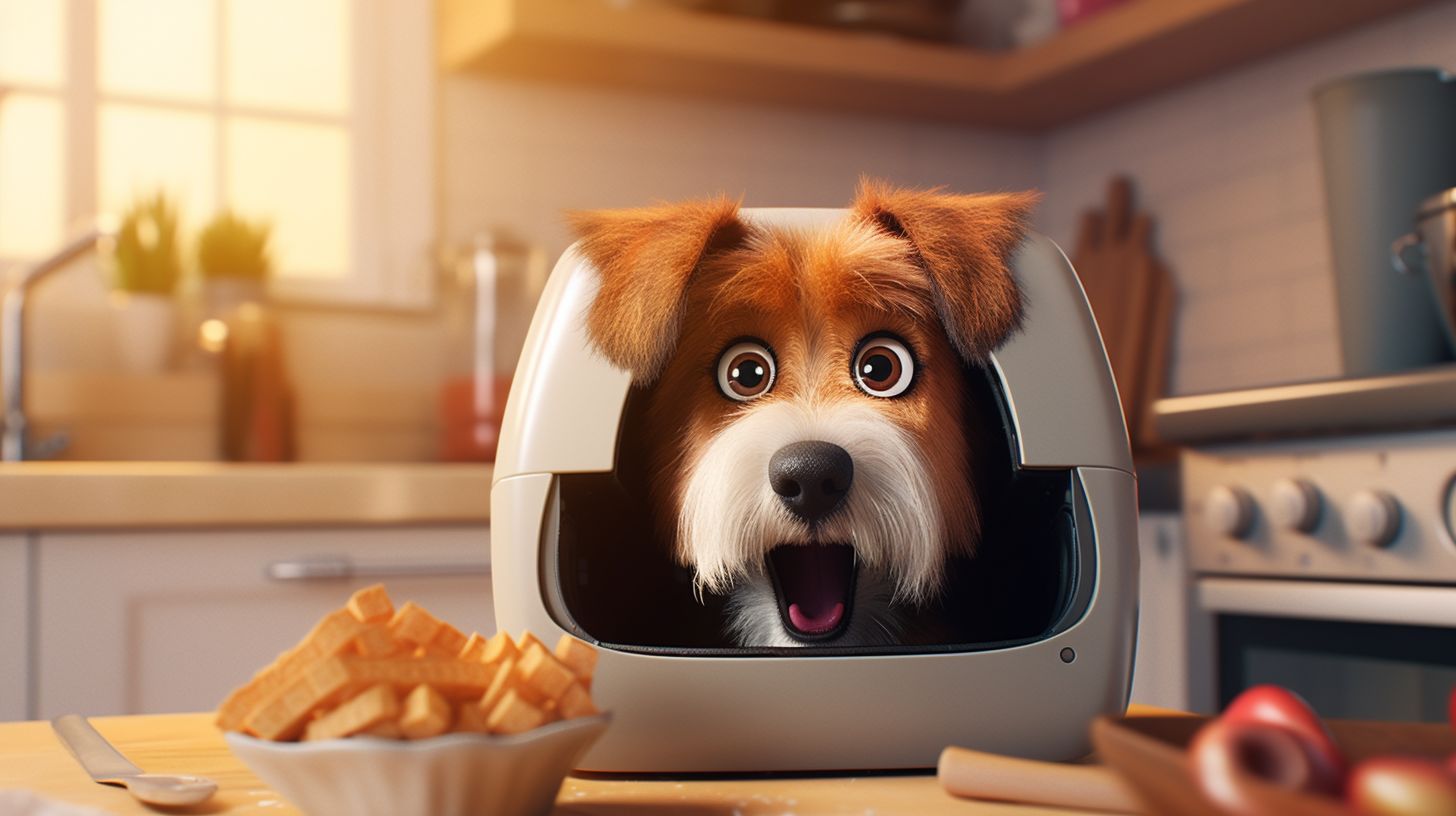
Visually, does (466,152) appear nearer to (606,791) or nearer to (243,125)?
(243,125)

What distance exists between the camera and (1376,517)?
1.13 m

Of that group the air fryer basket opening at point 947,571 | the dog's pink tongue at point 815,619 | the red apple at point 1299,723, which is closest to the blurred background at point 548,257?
the air fryer basket opening at point 947,571

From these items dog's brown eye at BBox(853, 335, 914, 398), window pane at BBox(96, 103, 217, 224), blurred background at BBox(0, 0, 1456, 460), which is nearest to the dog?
dog's brown eye at BBox(853, 335, 914, 398)

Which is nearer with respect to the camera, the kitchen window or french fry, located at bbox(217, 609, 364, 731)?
french fry, located at bbox(217, 609, 364, 731)

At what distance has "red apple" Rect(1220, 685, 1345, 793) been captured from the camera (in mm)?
271

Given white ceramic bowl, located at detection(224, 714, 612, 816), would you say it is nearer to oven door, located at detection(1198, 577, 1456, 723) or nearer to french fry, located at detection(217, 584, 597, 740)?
french fry, located at detection(217, 584, 597, 740)

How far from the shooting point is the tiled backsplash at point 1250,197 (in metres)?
1.86

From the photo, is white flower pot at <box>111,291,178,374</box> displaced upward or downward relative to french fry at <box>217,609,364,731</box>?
upward

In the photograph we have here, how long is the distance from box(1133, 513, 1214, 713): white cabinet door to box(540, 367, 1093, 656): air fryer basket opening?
79 centimetres

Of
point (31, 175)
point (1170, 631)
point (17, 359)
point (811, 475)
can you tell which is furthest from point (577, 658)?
Answer: point (31, 175)

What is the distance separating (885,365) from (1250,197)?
5.37 feet

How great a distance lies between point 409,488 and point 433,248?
0.64m

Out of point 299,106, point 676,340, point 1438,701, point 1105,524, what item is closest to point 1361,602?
point 1438,701

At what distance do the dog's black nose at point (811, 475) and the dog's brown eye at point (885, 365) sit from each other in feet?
0.19
